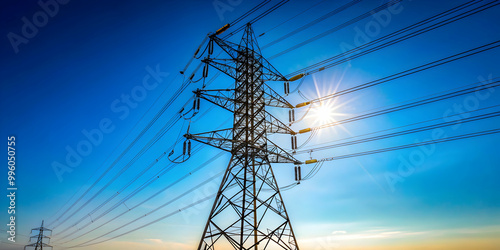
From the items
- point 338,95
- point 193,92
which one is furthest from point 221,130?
point 338,95

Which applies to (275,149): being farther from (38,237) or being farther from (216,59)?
(38,237)

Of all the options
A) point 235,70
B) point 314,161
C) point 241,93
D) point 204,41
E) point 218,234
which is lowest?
point 218,234

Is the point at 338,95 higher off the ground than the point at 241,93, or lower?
lower

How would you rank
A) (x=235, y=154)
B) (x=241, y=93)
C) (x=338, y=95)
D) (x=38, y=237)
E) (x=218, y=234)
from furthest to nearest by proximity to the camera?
(x=38, y=237) → (x=241, y=93) → (x=235, y=154) → (x=338, y=95) → (x=218, y=234)

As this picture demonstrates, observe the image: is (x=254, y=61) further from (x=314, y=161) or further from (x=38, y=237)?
(x=38, y=237)

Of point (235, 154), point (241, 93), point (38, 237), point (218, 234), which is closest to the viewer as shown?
point (218, 234)

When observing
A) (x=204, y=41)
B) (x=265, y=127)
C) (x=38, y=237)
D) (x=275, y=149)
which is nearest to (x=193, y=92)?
(x=204, y=41)

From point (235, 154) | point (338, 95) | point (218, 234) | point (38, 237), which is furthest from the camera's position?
point (38, 237)

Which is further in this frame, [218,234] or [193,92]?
[193,92]

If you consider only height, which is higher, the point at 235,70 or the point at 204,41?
the point at 204,41
